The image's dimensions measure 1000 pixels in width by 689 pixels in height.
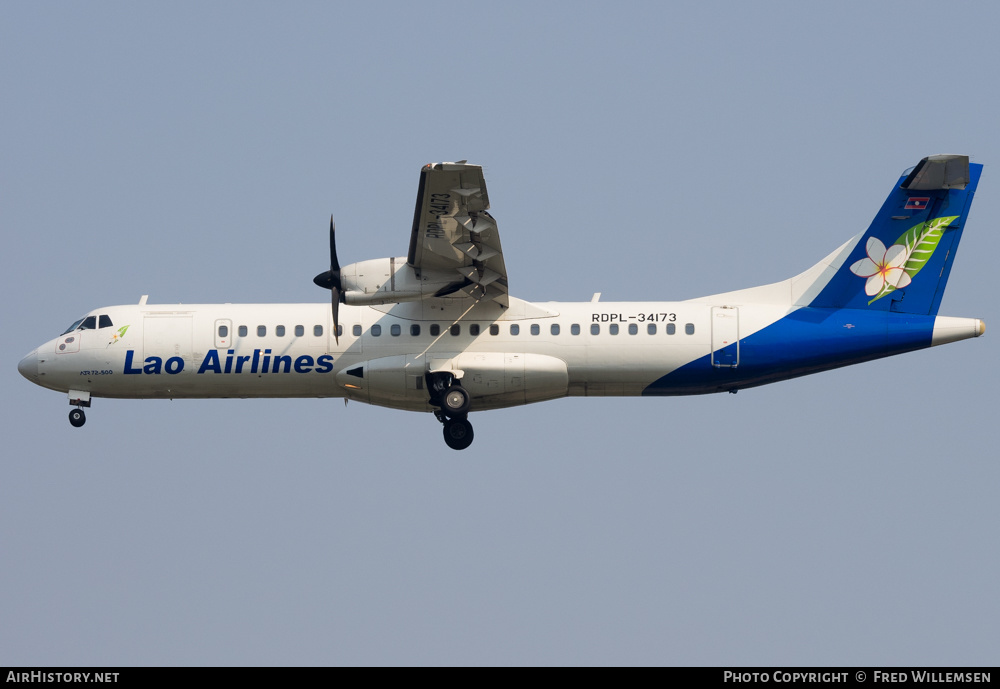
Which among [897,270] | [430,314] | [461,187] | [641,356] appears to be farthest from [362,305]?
[897,270]

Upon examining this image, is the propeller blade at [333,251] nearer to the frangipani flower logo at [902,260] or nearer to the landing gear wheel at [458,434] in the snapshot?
the landing gear wheel at [458,434]

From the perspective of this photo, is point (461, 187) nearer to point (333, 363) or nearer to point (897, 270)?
point (333, 363)

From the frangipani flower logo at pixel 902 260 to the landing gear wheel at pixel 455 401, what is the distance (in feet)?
29.1

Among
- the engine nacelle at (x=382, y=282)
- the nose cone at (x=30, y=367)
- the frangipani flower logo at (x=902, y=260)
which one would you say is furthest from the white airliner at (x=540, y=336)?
the nose cone at (x=30, y=367)

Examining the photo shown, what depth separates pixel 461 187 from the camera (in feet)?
80.8

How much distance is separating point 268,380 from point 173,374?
6.97 feet

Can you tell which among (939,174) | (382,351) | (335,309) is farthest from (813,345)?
(335,309)

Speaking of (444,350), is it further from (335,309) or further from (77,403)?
(77,403)

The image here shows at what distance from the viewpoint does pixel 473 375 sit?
91.0ft

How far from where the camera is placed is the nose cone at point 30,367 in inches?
1154

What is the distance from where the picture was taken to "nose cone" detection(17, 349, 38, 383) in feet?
96.2

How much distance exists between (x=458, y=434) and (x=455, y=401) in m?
1.20

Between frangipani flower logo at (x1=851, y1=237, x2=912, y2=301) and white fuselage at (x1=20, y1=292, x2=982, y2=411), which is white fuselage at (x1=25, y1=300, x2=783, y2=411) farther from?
frangipani flower logo at (x1=851, y1=237, x2=912, y2=301)

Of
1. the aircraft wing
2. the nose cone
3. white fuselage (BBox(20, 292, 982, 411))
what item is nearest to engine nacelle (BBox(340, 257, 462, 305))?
the aircraft wing
